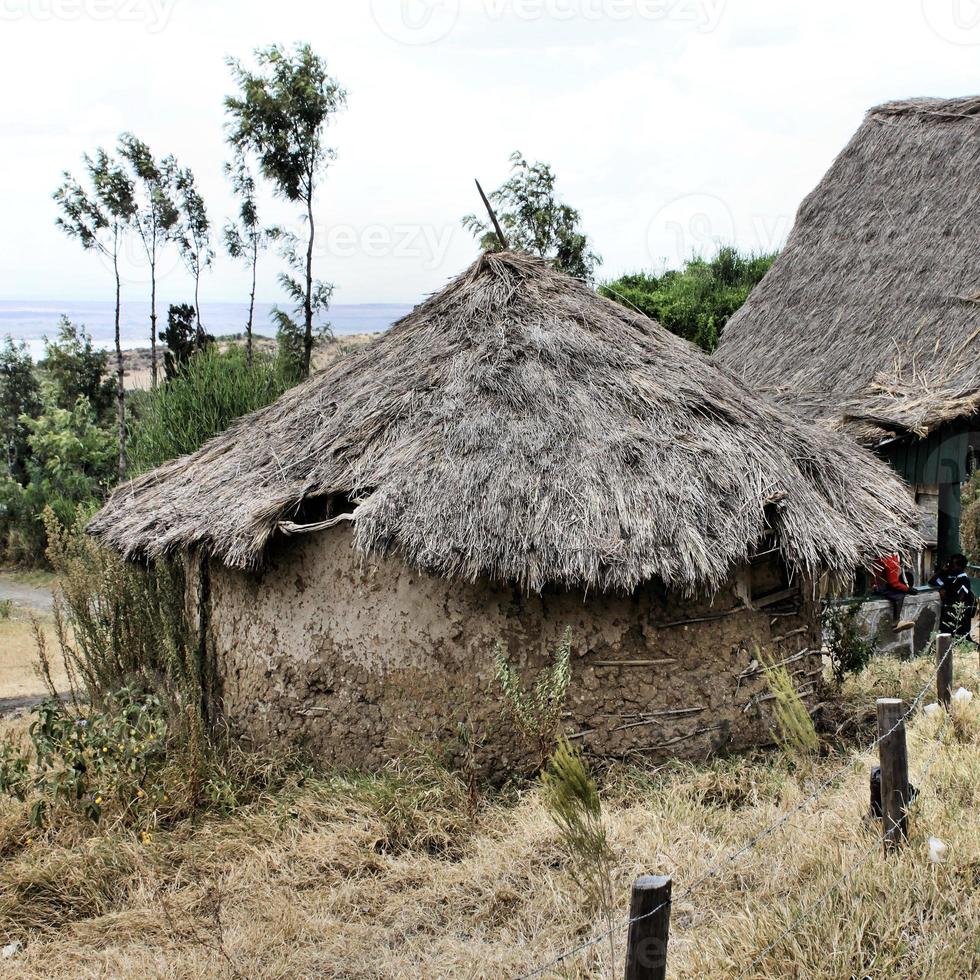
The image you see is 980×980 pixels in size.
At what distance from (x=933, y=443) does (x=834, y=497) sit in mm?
3964

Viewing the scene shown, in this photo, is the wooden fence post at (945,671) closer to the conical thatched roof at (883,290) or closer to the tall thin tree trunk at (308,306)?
the conical thatched roof at (883,290)

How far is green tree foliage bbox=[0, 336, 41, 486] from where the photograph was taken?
29.7m

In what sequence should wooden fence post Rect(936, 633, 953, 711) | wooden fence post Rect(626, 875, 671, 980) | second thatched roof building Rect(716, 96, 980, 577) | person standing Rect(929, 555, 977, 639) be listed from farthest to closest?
second thatched roof building Rect(716, 96, 980, 577) → person standing Rect(929, 555, 977, 639) → wooden fence post Rect(936, 633, 953, 711) → wooden fence post Rect(626, 875, 671, 980)

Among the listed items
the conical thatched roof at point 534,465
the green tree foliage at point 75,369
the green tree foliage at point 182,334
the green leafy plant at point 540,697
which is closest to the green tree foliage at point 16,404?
the green tree foliage at point 75,369

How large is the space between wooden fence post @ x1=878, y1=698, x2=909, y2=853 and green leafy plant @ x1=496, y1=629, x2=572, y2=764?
64.9 inches

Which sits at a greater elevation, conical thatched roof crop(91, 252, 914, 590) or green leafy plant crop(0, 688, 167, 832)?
conical thatched roof crop(91, 252, 914, 590)

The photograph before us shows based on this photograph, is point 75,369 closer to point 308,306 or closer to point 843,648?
point 308,306

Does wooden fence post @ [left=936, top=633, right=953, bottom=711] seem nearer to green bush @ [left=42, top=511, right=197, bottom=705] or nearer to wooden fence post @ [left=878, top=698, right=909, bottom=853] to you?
wooden fence post @ [left=878, top=698, right=909, bottom=853]

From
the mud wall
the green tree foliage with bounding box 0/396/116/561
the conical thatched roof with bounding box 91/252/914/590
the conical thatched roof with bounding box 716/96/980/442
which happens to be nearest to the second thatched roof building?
the conical thatched roof with bounding box 716/96/980/442

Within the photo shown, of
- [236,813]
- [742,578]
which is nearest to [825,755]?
[742,578]

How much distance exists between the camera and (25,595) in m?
21.2

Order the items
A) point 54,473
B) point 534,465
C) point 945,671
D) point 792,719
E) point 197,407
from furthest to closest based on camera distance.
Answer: point 54,473, point 197,407, point 945,671, point 534,465, point 792,719

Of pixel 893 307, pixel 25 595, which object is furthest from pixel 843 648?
pixel 25 595

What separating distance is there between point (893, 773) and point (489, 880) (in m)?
1.75
